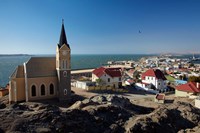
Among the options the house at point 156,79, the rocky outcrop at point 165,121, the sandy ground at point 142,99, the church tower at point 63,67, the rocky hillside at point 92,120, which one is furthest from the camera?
the house at point 156,79

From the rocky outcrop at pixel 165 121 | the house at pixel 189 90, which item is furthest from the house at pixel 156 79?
the rocky outcrop at pixel 165 121

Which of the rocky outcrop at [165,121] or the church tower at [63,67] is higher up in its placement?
the church tower at [63,67]

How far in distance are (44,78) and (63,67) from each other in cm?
335

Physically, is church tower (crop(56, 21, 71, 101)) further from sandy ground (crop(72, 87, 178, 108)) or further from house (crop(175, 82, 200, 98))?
house (crop(175, 82, 200, 98))

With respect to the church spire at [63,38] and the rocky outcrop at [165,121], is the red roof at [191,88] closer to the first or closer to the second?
the rocky outcrop at [165,121]

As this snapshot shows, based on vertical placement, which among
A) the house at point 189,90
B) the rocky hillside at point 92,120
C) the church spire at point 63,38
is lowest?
the house at point 189,90

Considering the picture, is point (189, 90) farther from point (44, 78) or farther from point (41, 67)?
point (41, 67)

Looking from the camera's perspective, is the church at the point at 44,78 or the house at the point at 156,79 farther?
the house at the point at 156,79

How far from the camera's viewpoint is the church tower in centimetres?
3161

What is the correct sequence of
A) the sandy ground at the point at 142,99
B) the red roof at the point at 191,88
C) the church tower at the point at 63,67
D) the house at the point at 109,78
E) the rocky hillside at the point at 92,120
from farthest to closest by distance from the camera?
1. the house at the point at 109,78
2. the red roof at the point at 191,88
3. the church tower at the point at 63,67
4. the sandy ground at the point at 142,99
5. the rocky hillside at the point at 92,120

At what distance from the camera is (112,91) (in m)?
41.3

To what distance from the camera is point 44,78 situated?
31250 mm

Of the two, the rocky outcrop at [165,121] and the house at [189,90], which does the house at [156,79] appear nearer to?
the house at [189,90]

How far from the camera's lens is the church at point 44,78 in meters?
30.1
